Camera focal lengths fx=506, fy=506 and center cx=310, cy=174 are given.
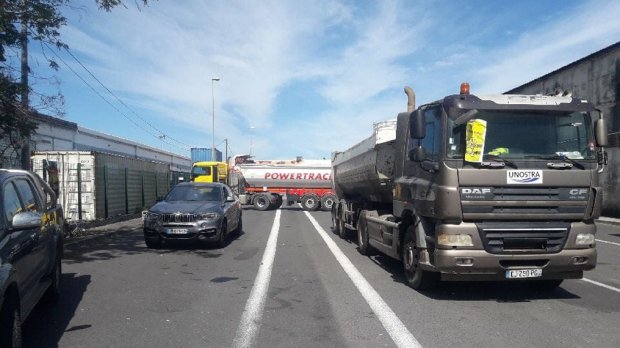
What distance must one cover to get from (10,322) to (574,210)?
249 inches

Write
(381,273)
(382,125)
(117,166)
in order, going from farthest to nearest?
(117,166) → (382,125) → (381,273)

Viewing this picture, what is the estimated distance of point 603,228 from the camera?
61.0ft

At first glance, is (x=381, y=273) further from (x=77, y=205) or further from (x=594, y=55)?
(x=594, y=55)

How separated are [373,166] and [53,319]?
6488 mm

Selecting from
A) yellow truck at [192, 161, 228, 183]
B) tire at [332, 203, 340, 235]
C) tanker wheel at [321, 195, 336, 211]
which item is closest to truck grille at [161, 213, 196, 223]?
tire at [332, 203, 340, 235]

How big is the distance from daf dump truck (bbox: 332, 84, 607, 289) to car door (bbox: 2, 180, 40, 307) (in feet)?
15.0

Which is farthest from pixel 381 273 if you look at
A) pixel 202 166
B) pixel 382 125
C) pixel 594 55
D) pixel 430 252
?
pixel 202 166

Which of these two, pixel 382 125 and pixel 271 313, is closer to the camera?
pixel 271 313

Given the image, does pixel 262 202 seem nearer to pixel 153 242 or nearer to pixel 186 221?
pixel 153 242

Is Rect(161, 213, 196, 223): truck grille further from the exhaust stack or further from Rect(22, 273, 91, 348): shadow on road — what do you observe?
the exhaust stack

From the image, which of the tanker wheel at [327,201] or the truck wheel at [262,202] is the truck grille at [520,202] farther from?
the truck wheel at [262,202]

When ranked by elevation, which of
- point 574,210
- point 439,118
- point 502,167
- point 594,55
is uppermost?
point 594,55

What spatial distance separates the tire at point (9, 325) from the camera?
150 inches

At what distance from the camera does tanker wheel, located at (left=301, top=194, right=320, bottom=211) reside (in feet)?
98.0
